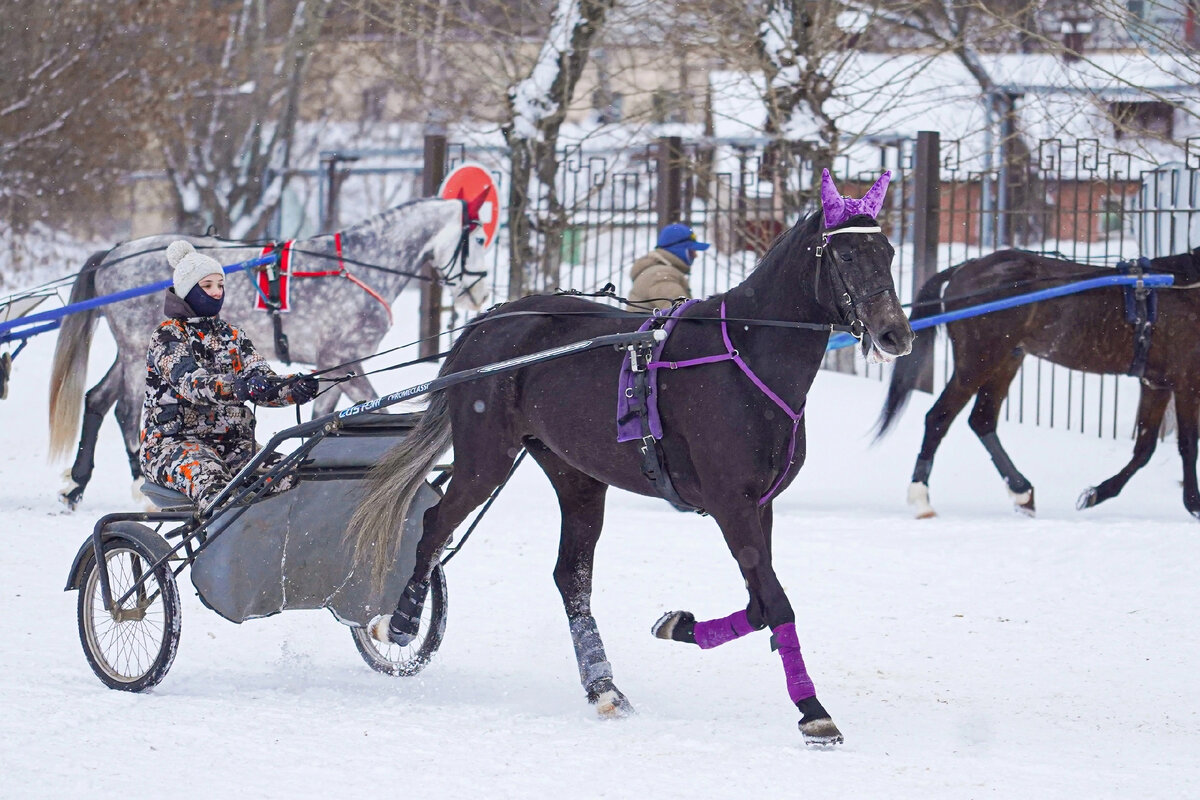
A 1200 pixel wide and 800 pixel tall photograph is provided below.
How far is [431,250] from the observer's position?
979 centimetres

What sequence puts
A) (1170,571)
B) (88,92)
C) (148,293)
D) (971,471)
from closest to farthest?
1. (1170,571)
2. (148,293)
3. (971,471)
4. (88,92)

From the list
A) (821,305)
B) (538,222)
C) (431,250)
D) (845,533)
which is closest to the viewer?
(821,305)

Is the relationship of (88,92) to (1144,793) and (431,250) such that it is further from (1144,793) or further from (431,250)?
(1144,793)

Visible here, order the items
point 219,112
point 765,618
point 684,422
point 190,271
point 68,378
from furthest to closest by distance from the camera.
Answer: point 219,112, point 68,378, point 190,271, point 684,422, point 765,618

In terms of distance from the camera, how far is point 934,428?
9.08 meters

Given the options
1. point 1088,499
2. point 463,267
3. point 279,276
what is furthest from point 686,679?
point 463,267

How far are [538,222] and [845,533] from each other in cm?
681

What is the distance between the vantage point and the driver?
5266mm

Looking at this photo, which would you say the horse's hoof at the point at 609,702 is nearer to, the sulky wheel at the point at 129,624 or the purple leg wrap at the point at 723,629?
the purple leg wrap at the point at 723,629

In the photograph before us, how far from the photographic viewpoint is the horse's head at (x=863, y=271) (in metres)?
4.36

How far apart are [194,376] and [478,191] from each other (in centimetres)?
548

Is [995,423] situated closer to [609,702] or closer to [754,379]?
[754,379]

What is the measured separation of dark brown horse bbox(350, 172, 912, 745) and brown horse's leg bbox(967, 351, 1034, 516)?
4262mm

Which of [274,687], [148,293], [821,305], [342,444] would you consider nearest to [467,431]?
[342,444]
